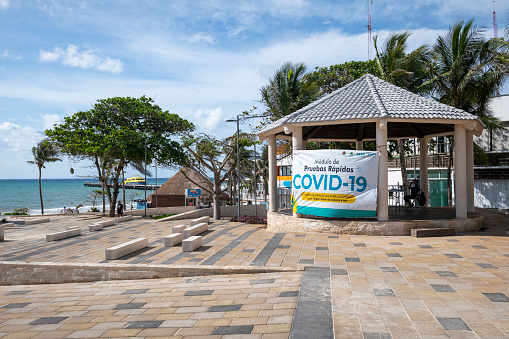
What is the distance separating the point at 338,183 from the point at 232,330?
27.5ft

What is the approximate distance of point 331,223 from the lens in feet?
41.1

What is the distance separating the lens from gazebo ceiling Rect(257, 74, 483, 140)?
40.0 ft

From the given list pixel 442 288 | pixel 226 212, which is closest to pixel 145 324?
pixel 442 288

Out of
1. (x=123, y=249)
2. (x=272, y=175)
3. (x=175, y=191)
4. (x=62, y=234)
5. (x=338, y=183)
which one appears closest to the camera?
(x=123, y=249)

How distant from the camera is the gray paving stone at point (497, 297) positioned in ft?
19.2

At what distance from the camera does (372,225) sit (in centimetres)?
1212

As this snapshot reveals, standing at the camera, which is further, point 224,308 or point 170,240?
point 170,240

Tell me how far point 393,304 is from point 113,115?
82.1ft

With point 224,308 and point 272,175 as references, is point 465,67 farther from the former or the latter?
point 224,308

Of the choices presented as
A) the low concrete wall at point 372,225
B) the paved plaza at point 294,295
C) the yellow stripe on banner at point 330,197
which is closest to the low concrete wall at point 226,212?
the low concrete wall at point 372,225

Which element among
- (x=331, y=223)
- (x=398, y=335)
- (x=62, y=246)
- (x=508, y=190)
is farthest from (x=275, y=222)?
(x=508, y=190)

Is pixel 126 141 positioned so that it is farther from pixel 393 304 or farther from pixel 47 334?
pixel 393 304

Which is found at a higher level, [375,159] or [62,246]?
[375,159]

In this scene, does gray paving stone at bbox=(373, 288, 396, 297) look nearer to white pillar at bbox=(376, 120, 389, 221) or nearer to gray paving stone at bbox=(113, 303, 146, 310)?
gray paving stone at bbox=(113, 303, 146, 310)
